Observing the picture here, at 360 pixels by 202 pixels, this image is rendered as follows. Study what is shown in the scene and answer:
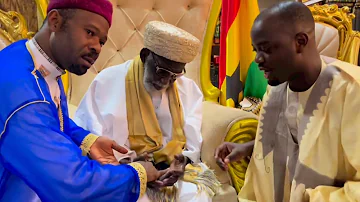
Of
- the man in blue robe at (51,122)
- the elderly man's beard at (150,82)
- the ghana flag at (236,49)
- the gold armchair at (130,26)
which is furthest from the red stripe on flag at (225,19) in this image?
the man in blue robe at (51,122)

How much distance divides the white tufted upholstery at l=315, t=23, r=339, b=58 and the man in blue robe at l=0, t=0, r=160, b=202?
1.44m

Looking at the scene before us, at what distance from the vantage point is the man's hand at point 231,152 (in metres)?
1.43

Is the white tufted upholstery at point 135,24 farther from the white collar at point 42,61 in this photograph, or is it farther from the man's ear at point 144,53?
the white collar at point 42,61

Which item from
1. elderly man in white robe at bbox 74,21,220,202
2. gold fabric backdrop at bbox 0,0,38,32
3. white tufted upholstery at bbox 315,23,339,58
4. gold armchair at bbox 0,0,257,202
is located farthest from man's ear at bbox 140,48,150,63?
gold fabric backdrop at bbox 0,0,38,32

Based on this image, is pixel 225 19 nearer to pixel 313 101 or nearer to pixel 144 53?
pixel 144 53

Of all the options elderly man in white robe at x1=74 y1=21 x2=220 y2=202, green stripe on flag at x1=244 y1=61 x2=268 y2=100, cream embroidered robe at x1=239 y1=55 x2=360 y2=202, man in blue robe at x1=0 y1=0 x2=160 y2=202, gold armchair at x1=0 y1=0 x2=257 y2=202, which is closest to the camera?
man in blue robe at x1=0 y1=0 x2=160 y2=202

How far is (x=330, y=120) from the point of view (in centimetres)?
111

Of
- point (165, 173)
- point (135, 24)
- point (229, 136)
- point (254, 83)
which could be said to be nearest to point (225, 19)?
point (254, 83)

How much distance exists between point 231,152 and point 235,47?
1068mm

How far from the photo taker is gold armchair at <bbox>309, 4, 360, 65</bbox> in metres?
2.13

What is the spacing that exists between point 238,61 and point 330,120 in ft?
4.25

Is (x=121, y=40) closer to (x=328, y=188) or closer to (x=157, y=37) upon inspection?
(x=157, y=37)

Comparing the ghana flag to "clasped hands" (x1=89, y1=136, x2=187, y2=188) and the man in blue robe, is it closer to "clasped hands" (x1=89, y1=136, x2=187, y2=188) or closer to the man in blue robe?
"clasped hands" (x1=89, y1=136, x2=187, y2=188)

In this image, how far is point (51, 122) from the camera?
982 mm
